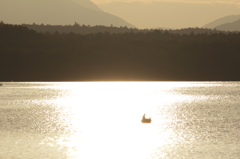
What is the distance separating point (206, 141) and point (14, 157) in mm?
21553

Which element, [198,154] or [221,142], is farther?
[221,142]

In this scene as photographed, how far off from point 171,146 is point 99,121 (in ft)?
98.8

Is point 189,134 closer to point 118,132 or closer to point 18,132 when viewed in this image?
point 118,132

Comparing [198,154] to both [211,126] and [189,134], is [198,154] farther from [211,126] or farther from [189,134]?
[211,126]

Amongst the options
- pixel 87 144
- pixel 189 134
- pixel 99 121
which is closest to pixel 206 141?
pixel 189 134

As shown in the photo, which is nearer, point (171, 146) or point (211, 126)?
point (171, 146)

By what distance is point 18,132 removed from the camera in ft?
210

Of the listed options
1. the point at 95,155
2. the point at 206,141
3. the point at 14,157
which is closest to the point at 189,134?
the point at 206,141

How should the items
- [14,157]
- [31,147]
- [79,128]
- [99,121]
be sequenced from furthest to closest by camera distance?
[99,121], [79,128], [31,147], [14,157]

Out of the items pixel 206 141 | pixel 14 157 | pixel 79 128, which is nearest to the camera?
pixel 14 157

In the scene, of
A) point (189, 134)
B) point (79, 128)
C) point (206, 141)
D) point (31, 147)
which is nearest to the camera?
point (31, 147)

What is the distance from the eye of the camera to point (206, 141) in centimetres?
5569

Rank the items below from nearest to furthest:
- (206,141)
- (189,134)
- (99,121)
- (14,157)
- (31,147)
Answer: (14,157), (31,147), (206,141), (189,134), (99,121)

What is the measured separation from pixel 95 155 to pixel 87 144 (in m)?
7.23
